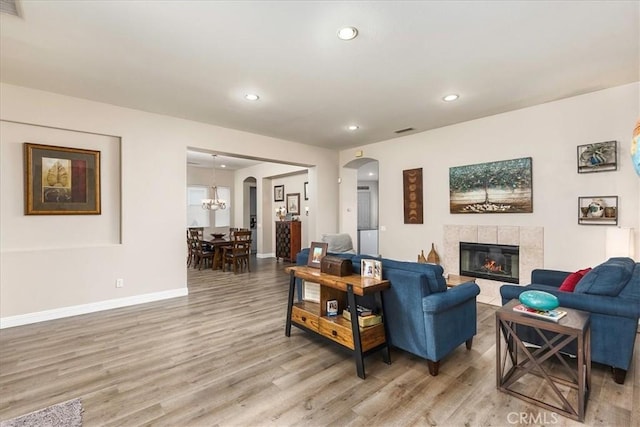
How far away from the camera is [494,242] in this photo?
4.68m

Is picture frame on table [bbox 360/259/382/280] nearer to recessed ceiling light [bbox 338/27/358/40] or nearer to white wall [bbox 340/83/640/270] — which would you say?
recessed ceiling light [bbox 338/27/358/40]

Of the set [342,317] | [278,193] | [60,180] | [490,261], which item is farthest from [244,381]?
[278,193]

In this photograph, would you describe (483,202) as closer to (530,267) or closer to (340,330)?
(530,267)

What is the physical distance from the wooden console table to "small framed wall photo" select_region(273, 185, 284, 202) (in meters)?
6.30

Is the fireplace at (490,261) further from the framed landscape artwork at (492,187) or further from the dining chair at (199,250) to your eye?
the dining chair at (199,250)

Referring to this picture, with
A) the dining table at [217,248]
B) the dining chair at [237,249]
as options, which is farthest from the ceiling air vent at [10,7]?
the dining table at [217,248]

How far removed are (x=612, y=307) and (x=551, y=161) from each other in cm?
253

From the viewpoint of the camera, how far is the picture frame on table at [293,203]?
878cm

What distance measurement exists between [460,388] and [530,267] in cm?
285

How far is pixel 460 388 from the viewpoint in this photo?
2301 millimetres

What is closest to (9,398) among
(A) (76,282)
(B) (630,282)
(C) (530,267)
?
(A) (76,282)

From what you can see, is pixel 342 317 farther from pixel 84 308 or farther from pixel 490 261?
pixel 84 308

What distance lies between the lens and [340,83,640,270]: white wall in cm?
365

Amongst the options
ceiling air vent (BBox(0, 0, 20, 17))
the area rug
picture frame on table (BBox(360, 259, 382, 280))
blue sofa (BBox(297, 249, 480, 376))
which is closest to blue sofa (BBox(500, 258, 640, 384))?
blue sofa (BBox(297, 249, 480, 376))
